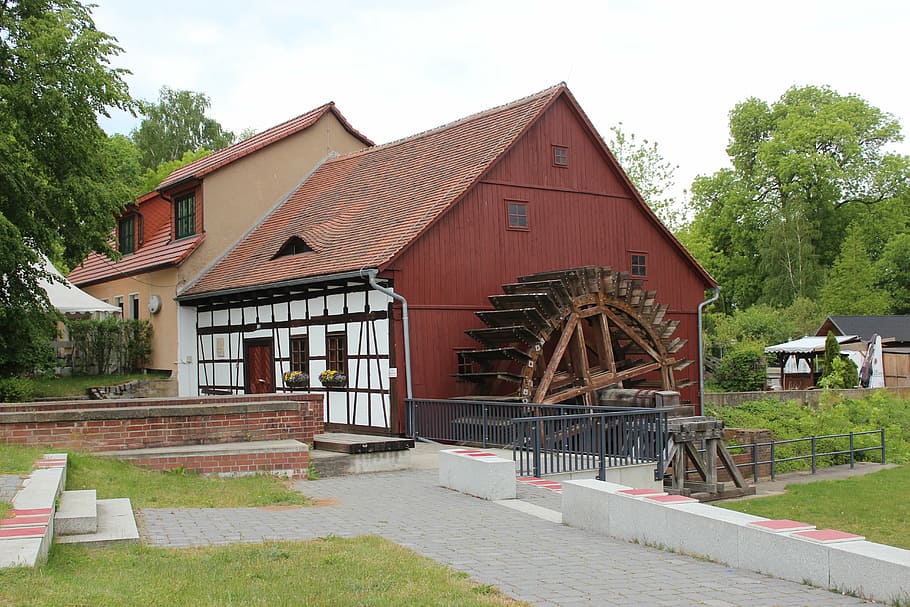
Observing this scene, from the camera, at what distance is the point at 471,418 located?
16.0 metres

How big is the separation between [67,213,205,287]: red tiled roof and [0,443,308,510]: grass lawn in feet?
39.6

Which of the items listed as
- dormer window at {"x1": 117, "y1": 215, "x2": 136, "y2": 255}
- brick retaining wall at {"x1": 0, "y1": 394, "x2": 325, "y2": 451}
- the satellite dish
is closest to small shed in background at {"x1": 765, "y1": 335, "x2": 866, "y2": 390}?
the satellite dish

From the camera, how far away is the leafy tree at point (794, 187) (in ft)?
171

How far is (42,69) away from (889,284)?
153ft

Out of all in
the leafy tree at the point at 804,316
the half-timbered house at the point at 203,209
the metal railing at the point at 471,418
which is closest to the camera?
the metal railing at the point at 471,418

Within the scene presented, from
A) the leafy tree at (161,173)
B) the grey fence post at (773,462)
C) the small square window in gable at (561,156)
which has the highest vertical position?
the leafy tree at (161,173)

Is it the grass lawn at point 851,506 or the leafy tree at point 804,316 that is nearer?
the grass lawn at point 851,506

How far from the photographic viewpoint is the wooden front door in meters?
21.7

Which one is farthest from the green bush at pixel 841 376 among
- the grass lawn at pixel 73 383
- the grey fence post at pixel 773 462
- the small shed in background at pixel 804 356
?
the grass lawn at pixel 73 383

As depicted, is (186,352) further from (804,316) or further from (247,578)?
(804,316)

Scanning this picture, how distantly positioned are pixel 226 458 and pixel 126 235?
758 inches

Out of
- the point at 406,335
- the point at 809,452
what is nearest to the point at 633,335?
the point at 406,335

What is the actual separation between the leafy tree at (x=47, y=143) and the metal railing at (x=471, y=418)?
305 inches

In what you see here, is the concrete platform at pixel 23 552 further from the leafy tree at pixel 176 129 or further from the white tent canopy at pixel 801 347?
the leafy tree at pixel 176 129
